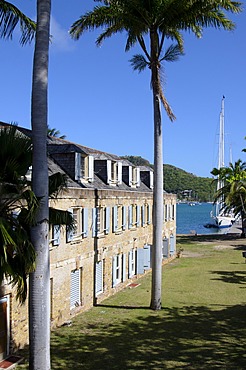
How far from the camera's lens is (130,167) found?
27938 millimetres

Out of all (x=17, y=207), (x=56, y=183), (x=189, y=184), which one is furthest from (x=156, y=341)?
(x=189, y=184)

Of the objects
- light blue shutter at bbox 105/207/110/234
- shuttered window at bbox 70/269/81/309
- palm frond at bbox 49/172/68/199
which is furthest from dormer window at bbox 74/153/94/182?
palm frond at bbox 49/172/68/199

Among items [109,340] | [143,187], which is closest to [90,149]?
[143,187]

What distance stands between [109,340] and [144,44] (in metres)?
12.9

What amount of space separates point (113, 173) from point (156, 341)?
12239 millimetres

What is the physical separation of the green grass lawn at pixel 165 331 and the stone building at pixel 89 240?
916 mm

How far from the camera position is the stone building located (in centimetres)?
1574

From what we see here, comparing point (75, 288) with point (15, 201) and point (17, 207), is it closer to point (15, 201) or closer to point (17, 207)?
point (17, 207)

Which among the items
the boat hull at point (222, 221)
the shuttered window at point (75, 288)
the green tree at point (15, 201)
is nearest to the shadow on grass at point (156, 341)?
the shuttered window at point (75, 288)

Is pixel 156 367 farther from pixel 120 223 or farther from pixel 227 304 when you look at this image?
pixel 120 223

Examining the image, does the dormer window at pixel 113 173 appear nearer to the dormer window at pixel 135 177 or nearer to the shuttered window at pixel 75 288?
the dormer window at pixel 135 177

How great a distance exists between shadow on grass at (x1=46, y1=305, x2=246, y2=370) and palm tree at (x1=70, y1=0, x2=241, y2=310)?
2344 mm

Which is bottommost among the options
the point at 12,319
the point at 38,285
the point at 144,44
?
the point at 12,319

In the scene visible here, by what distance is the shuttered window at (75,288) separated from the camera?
17906 mm
